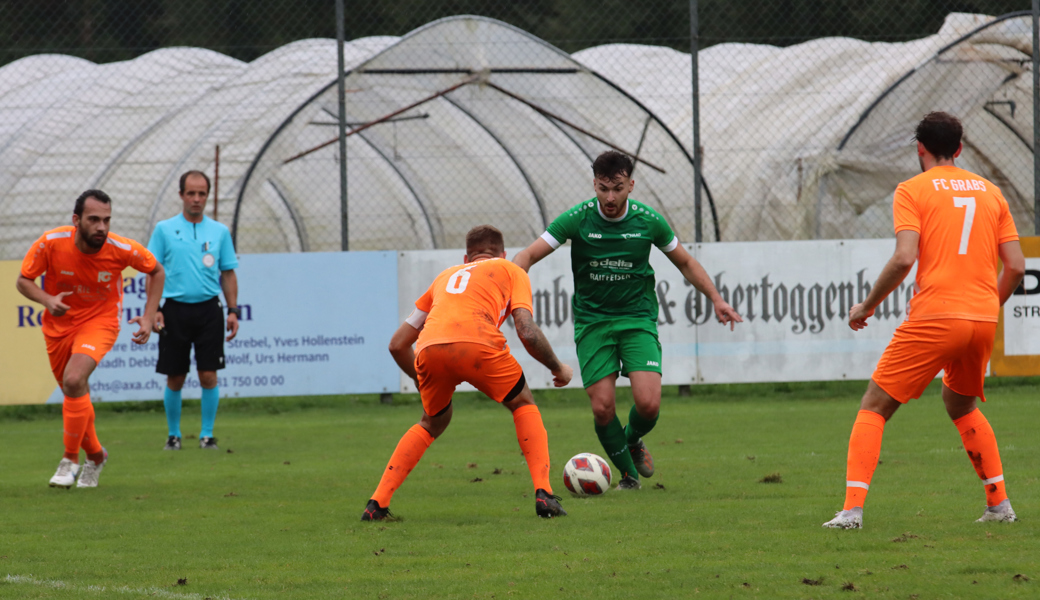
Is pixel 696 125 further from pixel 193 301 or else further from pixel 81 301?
pixel 81 301

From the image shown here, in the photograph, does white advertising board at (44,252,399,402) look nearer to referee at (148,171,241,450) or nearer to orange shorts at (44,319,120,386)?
referee at (148,171,241,450)

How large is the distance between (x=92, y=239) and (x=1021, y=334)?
984cm

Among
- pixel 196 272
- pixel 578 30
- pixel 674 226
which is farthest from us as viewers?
pixel 578 30

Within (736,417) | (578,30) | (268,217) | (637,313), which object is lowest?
(736,417)

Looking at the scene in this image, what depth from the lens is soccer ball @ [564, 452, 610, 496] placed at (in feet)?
22.9

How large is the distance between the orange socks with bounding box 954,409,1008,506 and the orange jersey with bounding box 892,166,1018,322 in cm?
56

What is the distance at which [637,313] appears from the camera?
729 centimetres

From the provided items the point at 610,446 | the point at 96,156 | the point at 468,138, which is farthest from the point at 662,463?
the point at 96,156

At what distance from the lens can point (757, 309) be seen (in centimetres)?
1305

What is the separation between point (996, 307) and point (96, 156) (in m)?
14.9

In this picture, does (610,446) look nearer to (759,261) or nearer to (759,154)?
(759,261)

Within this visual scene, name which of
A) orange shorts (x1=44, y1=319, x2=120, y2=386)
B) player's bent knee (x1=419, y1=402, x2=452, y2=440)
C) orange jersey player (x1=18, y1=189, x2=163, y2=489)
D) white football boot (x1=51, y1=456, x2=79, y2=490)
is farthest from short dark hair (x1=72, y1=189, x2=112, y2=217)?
player's bent knee (x1=419, y1=402, x2=452, y2=440)

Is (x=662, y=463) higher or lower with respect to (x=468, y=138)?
lower

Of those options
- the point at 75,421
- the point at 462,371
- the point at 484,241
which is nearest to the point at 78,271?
the point at 75,421
